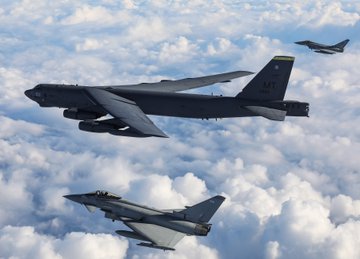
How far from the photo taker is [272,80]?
179ft

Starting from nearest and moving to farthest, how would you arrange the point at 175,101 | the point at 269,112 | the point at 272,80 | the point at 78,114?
the point at 269,112 < the point at 272,80 < the point at 78,114 < the point at 175,101

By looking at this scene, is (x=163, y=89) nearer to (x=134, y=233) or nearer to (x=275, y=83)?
(x=275, y=83)

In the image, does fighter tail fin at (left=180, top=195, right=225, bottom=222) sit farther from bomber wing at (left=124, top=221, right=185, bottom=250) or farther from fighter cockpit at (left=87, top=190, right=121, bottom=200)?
fighter cockpit at (left=87, top=190, right=121, bottom=200)

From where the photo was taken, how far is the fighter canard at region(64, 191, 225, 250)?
1800 inches

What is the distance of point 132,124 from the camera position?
4528 cm

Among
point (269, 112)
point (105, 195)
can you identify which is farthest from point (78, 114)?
point (269, 112)

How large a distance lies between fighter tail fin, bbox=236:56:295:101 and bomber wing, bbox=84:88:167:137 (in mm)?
13730

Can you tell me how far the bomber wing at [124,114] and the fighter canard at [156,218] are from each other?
7672 millimetres

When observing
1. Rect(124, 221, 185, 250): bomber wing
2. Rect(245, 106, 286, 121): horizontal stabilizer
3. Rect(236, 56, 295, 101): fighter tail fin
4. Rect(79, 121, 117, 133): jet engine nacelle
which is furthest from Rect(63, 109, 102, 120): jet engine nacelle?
Rect(236, 56, 295, 101): fighter tail fin

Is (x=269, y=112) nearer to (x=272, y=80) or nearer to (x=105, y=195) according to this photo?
(x=272, y=80)

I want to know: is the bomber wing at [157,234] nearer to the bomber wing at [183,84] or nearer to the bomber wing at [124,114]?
the bomber wing at [124,114]

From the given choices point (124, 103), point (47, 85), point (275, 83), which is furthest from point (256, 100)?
point (47, 85)

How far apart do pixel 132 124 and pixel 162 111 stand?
13.1m

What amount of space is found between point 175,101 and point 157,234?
17539 mm
